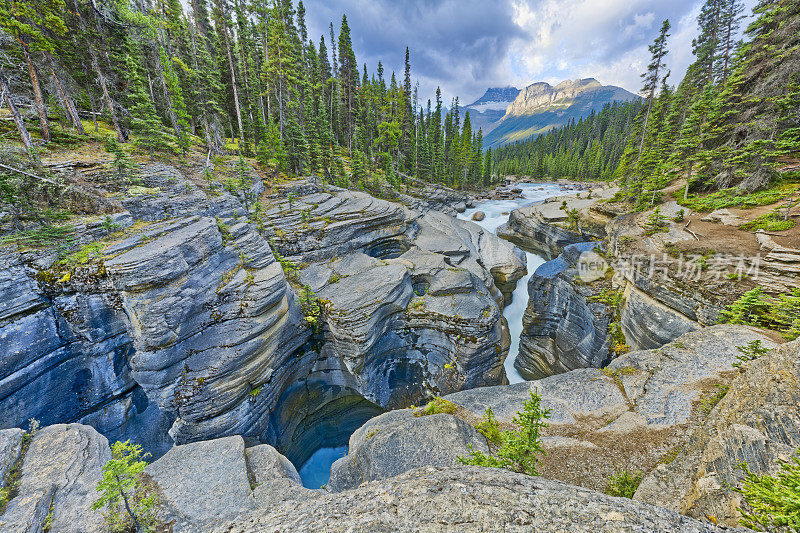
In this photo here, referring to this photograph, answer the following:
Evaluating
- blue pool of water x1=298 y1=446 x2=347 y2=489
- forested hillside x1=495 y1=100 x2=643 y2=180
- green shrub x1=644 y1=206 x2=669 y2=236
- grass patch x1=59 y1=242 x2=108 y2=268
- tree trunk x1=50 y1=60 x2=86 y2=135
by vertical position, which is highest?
forested hillside x1=495 y1=100 x2=643 y2=180

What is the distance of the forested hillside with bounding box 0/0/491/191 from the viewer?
1394cm

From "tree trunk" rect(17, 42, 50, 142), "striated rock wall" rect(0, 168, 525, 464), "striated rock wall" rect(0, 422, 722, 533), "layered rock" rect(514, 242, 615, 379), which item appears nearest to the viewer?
"striated rock wall" rect(0, 422, 722, 533)

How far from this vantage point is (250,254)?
564 inches

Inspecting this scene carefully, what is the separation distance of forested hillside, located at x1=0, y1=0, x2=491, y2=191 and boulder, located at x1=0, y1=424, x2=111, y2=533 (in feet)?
41.7

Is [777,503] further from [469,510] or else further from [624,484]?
[624,484]

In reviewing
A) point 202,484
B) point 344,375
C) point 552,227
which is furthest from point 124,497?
point 552,227

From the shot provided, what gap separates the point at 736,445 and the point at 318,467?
18.3 meters

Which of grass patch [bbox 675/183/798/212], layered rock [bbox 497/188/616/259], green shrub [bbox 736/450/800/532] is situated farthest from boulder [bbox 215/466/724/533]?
layered rock [bbox 497/188/616/259]

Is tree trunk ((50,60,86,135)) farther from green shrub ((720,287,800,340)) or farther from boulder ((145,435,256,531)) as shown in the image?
green shrub ((720,287,800,340))

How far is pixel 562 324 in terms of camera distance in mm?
19391

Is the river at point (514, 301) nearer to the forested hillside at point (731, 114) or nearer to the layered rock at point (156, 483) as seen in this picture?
the forested hillside at point (731, 114)

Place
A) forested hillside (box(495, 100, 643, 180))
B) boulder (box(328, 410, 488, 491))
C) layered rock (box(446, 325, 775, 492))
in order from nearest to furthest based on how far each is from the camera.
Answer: layered rock (box(446, 325, 775, 492))
boulder (box(328, 410, 488, 491))
forested hillside (box(495, 100, 643, 180))

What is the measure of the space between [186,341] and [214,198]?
9.20 meters

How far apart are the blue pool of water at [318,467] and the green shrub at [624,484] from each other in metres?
14.4
